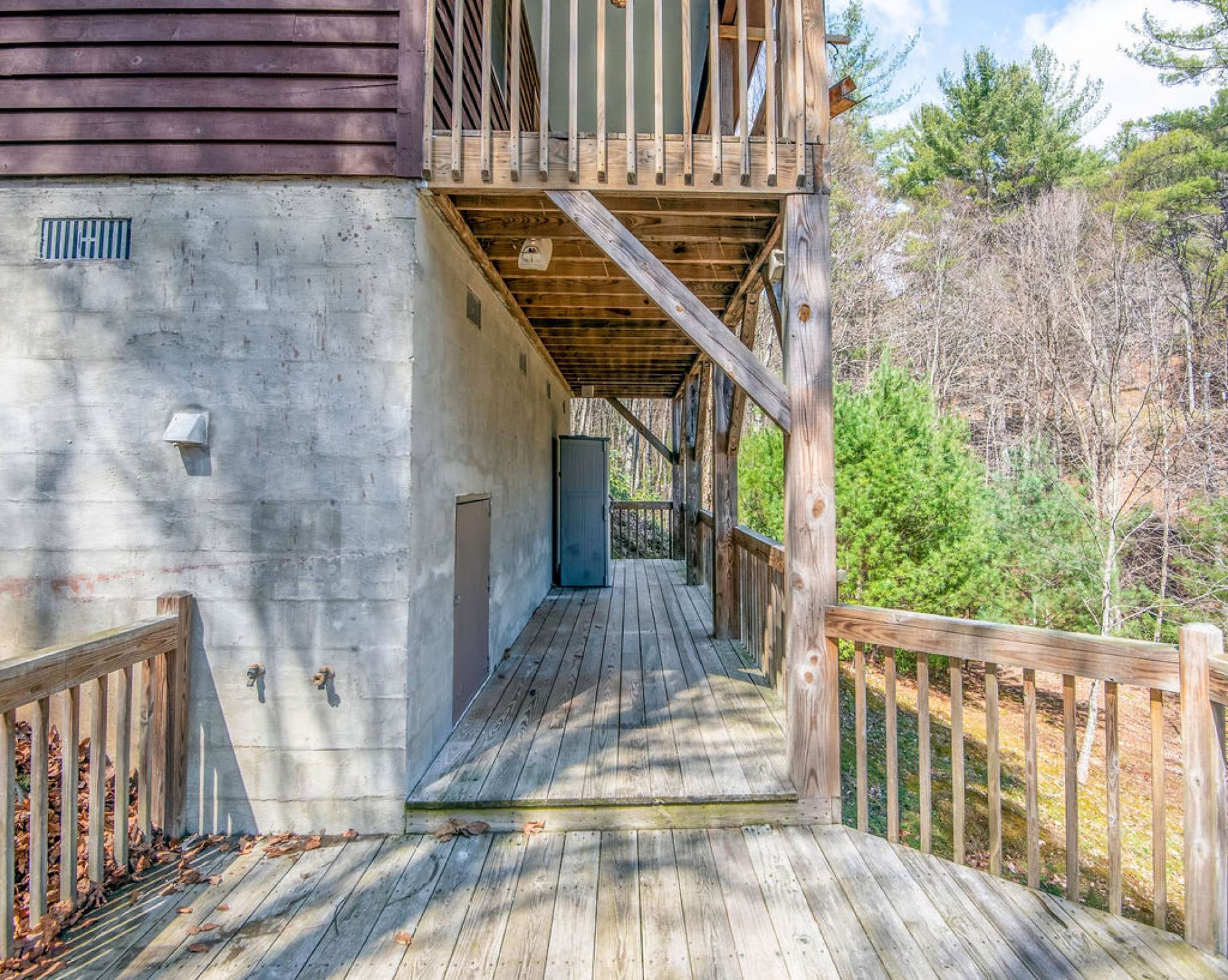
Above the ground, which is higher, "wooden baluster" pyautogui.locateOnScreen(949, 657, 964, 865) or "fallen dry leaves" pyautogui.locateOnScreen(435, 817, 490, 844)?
"wooden baluster" pyautogui.locateOnScreen(949, 657, 964, 865)

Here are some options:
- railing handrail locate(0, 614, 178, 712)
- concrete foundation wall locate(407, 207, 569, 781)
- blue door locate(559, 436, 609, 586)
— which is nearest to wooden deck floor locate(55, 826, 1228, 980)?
concrete foundation wall locate(407, 207, 569, 781)

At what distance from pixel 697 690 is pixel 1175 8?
17.3m

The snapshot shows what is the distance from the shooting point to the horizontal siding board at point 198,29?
268 centimetres

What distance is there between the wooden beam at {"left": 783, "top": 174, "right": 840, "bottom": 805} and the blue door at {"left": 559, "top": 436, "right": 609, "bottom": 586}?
5.29 metres

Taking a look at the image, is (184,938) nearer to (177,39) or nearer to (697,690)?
(697,690)

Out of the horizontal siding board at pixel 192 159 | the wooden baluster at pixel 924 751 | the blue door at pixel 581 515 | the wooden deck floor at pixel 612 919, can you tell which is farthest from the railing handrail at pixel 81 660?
the blue door at pixel 581 515

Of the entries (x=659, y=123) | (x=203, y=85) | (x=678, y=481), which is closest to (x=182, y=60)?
(x=203, y=85)

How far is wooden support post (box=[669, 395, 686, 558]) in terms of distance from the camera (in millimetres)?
9531

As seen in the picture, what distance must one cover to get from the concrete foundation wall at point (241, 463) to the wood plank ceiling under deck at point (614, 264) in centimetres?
70

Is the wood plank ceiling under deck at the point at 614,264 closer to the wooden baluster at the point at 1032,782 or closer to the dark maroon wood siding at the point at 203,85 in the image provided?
the dark maroon wood siding at the point at 203,85

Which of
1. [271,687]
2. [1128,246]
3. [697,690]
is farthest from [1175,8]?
[271,687]

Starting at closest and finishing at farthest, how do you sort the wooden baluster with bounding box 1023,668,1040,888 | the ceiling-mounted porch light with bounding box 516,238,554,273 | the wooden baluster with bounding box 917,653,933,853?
the wooden baluster with bounding box 1023,668,1040,888
the wooden baluster with bounding box 917,653,933,853
the ceiling-mounted porch light with bounding box 516,238,554,273

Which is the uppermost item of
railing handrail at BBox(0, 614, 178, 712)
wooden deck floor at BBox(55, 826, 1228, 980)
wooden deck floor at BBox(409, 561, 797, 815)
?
railing handrail at BBox(0, 614, 178, 712)

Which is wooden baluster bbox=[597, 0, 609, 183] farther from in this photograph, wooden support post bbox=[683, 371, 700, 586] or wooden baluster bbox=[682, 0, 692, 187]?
wooden support post bbox=[683, 371, 700, 586]
